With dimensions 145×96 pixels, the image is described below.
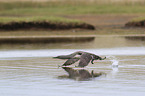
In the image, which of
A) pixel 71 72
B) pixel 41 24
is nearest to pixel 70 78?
pixel 71 72

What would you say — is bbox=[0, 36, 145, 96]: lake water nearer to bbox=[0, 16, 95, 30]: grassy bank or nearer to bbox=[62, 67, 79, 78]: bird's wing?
bbox=[62, 67, 79, 78]: bird's wing

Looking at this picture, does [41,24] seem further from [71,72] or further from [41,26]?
[71,72]

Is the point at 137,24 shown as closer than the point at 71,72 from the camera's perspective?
No

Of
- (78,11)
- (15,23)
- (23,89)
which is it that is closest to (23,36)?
(15,23)

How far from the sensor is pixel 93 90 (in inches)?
536

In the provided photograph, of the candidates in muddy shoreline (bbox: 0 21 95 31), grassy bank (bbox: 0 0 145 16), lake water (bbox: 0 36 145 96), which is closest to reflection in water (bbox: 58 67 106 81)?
lake water (bbox: 0 36 145 96)

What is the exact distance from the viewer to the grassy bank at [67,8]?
6756 centimetres

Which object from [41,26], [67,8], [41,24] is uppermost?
[67,8]

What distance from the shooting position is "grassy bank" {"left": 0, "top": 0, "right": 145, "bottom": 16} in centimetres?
6756

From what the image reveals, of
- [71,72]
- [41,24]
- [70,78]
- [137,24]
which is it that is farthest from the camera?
[137,24]

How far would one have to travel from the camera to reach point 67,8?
72688mm

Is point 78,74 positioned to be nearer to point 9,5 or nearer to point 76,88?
point 76,88

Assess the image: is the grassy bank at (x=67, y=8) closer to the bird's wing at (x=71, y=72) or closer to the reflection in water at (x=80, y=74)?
the bird's wing at (x=71, y=72)

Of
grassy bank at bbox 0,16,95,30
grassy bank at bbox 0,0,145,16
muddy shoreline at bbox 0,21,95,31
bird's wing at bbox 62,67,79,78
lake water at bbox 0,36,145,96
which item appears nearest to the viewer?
lake water at bbox 0,36,145,96
